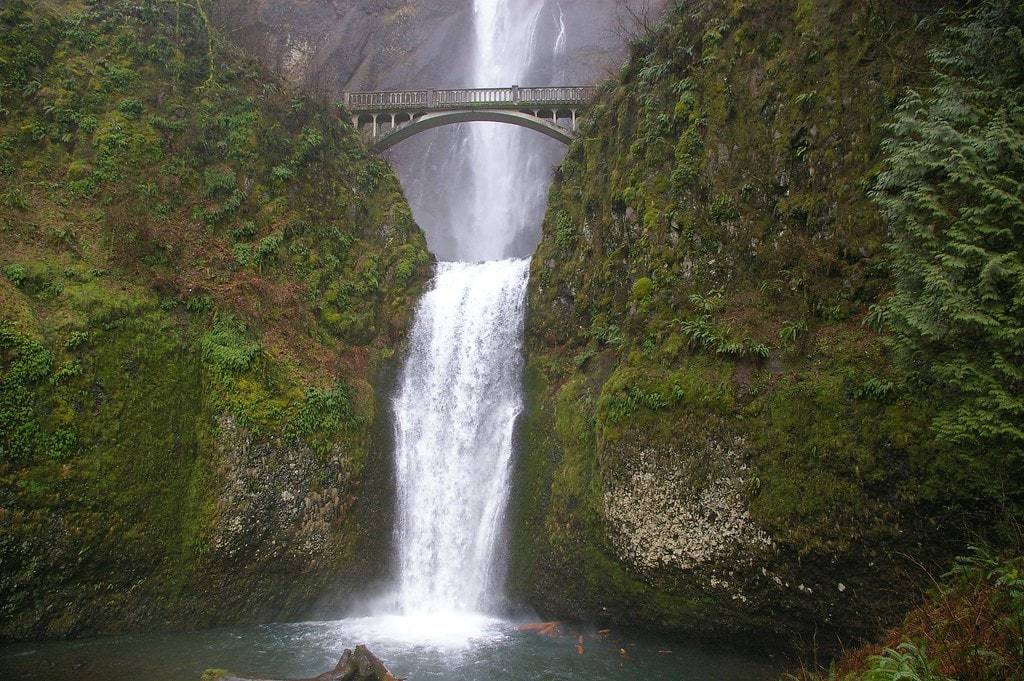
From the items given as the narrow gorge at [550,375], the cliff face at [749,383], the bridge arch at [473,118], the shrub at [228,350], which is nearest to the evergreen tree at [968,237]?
the narrow gorge at [550,375]

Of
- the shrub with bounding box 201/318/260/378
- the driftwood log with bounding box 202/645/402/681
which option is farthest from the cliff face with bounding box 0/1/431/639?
the driftwood log with bounding box 202/645/402/681

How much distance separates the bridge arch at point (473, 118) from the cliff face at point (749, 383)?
8.31 meters

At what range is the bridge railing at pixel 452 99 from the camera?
23.6m

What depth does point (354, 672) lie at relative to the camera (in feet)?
28.3

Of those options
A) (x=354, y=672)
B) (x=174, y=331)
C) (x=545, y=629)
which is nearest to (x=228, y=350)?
(x=174, y=331)

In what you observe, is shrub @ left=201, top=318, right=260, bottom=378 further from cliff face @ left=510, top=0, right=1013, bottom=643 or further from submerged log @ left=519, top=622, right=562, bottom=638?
submerged log @ left=519, top=622, right=562, bottom=638

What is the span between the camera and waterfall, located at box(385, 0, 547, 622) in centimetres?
1414

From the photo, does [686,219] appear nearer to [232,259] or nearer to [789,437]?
[789,437]

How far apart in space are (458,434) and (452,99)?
589 inches

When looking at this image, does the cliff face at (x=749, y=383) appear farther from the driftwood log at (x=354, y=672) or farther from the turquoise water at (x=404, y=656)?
the driftwood log at (x=354, y=672)

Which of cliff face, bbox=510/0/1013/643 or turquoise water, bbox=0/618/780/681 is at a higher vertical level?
cliff face, bbox=510/0/1013/643

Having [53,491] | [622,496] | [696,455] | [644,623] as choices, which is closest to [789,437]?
[696,455]

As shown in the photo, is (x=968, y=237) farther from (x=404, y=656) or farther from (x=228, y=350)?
(x=228, y=350)

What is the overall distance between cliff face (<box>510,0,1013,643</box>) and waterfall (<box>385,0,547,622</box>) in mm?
877
